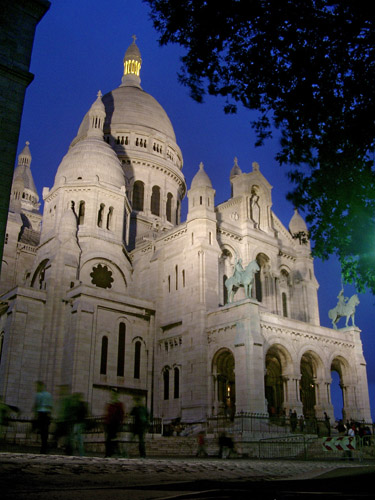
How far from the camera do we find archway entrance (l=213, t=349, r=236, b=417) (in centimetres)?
3322

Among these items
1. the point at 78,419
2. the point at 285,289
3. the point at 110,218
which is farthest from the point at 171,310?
the point at 78,419

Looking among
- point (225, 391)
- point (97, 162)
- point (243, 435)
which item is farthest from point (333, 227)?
point (97, 162)

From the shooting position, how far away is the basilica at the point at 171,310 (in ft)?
110

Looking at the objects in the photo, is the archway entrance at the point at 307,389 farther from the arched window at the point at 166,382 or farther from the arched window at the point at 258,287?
the arched window at the point at 166,382

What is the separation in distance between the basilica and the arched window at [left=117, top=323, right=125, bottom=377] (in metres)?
0.09

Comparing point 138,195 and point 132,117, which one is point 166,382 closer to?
point 138,195

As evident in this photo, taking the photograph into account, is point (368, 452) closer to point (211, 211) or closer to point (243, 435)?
point (243, 435)

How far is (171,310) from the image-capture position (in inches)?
1521

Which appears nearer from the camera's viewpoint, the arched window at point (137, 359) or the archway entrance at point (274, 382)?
the archway entrance at point (274, 382)

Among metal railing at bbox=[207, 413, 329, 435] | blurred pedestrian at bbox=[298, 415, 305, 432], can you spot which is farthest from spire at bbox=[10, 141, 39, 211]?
blurred pedestrian at bbox=[298, 415, 305, 432]

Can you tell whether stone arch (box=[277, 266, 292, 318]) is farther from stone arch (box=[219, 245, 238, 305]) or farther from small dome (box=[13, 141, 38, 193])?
small dome (box=[13, 141, 38, 193])

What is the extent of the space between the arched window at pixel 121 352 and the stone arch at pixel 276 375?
1074cm

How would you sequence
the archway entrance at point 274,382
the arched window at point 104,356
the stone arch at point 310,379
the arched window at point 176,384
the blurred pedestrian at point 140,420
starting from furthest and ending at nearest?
the stone arch at point 310,379 < the arched window at point 176,384 < the archway entrance at point 274,382 < the arched window at point 104,356 < the blurred pedestrian at point 140,420

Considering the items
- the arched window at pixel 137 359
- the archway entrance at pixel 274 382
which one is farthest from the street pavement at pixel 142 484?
the arched window at pixel 137 359
